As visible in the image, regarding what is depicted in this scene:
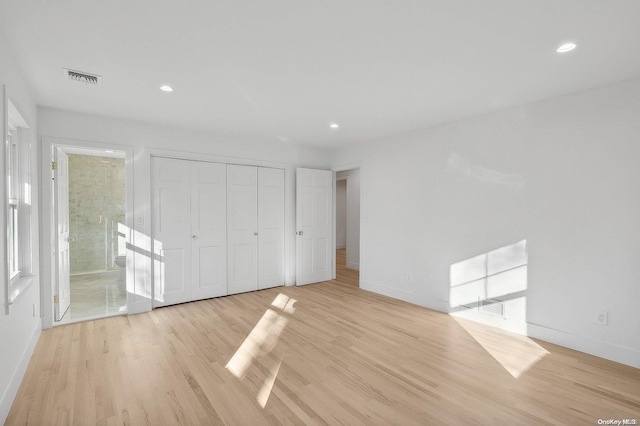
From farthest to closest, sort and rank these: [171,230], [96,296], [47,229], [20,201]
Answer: [96,296], [171,230], [47,229], [20,201]

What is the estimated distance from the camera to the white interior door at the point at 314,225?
5.56 metres

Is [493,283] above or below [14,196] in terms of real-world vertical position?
below

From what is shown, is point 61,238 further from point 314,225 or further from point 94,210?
point 314,225

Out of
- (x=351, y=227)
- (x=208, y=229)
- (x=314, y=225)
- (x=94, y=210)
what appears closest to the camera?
(x=208, y=229)

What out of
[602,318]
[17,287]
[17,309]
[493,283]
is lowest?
[602,318]

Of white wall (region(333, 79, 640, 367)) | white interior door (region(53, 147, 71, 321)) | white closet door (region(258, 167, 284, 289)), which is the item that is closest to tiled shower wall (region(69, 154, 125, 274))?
white interior door (region(53, 147, 71, 321))

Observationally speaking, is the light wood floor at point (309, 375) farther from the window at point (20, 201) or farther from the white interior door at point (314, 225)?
the white interior door at point (314, 225)

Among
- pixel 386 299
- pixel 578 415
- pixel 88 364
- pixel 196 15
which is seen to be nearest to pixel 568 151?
pixel 578 415

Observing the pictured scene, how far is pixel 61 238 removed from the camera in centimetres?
384

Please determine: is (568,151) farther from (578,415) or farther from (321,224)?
(321,224)

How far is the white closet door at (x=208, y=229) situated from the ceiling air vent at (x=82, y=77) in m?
1.80

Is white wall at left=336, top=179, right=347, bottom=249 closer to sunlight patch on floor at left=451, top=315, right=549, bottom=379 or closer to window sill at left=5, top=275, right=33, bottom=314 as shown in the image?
sunlight patch on floor at left=451, top=315, right=549, bottom=379

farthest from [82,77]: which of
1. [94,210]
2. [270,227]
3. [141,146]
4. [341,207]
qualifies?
[341,207]

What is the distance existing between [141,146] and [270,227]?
90.0 inches
